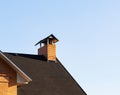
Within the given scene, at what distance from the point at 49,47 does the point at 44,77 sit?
14.3 ft

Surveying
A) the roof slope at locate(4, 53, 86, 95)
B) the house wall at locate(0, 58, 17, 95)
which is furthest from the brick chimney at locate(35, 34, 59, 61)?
the house wall at locate(0, 58, 17, 95)

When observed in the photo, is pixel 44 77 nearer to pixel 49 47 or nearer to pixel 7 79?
pixel 49 47

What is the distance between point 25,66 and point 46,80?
231cm

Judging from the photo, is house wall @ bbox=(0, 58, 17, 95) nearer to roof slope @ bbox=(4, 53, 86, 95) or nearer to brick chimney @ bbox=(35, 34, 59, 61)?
roof slope @ bbox=(4, 53, 86, 95)

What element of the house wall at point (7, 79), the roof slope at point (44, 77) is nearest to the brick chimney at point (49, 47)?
the roof slope at point (44, 77)

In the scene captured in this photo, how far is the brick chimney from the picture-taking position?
33.0 meters

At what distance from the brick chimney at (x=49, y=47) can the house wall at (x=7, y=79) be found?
1083cm

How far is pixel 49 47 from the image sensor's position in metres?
33.2

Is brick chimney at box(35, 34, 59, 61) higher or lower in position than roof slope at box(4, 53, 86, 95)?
higher

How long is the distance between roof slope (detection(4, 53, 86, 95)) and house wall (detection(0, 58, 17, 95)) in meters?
4.51

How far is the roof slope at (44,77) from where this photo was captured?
27.6 m

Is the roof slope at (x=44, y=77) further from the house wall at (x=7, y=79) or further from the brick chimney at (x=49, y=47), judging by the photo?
the house wall at (x=7, y=79)

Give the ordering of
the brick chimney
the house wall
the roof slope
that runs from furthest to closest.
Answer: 1. the brick chimney
2. the roof slope
3. the house wall

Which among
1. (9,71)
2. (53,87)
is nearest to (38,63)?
(53,87)
